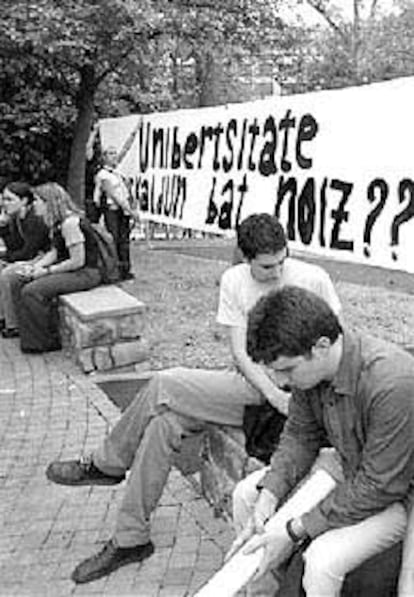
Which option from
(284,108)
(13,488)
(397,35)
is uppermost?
(397,35)

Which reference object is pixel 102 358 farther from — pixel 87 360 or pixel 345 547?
pixel 345 547

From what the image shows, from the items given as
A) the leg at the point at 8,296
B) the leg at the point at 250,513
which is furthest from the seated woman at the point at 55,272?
the leg at the point at 250,513

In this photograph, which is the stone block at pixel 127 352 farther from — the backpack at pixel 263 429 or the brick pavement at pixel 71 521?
the backpack at pixel 263 429

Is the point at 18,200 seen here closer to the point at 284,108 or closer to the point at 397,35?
the point at 284,108

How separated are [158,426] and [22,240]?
4915 mm

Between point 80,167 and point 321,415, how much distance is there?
997cm

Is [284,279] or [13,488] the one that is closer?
[284,279]

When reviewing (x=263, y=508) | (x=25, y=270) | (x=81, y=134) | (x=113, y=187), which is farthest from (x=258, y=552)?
(x=81, y=134)

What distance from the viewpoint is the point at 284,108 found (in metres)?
5.98

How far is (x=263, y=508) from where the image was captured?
2863mm

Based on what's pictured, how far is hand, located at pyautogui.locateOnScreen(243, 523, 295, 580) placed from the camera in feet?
8.72

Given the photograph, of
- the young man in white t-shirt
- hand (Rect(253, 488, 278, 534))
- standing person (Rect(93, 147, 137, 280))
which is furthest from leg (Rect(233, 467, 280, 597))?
standing person (Rect(93, 147, 137, 280))

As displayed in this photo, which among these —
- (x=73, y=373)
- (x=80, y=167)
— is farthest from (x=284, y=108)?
(x=80, y=167)

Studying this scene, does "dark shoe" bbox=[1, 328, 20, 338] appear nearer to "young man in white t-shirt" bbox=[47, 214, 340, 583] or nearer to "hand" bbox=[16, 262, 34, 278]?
"hand" bbox=[16, 262, 34, 278]
